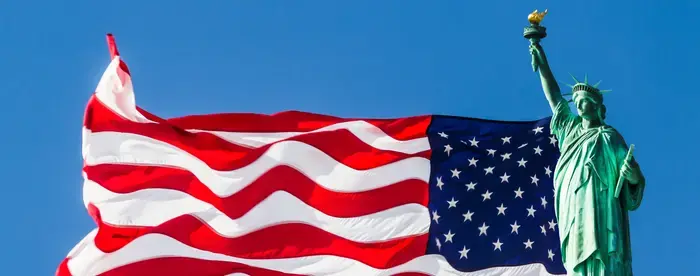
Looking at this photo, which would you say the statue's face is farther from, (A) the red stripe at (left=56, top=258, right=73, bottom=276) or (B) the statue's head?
(A) the red stripe at (left=56, top=258, right=73, bottom=276)

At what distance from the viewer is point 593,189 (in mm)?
34406

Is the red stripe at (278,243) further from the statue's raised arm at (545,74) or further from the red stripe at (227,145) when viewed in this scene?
the statue's raised arm at (545,74)

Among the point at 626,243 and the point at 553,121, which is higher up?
the point at 553,121

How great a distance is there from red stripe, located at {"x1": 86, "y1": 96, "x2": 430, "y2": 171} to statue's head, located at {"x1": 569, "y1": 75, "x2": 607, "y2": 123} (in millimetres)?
9312

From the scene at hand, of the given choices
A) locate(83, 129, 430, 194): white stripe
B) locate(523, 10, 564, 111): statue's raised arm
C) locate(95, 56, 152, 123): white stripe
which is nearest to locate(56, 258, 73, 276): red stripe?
locate(83, 129, 430, 194): white stripe

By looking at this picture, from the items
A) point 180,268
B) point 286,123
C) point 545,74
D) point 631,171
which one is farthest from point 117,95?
point 631,171

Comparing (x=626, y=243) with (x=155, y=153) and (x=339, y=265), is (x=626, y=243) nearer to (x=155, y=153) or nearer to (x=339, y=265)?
(x=339, y=265)

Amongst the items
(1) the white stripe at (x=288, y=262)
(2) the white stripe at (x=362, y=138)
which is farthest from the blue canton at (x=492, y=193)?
(2) the white stripe at (x=362, y=138)

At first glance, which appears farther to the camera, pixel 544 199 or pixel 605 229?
pixel 544 199

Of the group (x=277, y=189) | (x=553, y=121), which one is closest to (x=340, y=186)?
(x=277, y=189)

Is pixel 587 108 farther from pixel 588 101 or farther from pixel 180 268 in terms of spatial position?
pixel 180 268

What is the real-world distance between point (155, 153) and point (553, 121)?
11312mm

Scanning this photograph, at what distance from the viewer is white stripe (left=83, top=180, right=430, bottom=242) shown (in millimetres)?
43375

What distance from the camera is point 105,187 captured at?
43.5 m
